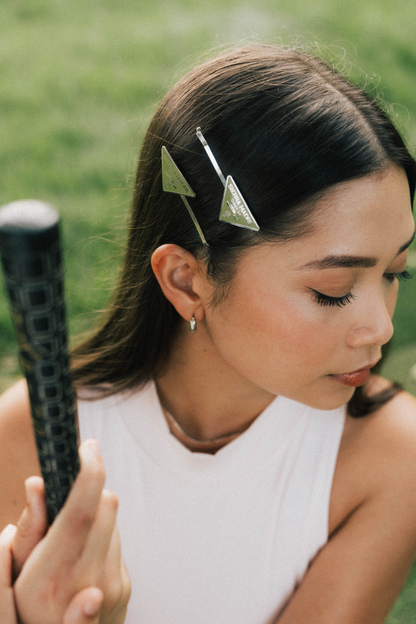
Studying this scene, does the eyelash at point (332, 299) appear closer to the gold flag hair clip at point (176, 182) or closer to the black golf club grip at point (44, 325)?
the gold flag hair clip at point (176, 182)

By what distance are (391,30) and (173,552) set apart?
5.88 metres

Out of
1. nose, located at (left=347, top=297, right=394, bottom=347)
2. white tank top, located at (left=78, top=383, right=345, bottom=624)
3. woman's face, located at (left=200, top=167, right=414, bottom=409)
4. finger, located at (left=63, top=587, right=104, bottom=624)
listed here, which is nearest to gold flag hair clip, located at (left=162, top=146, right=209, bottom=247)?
woman's face, located at (left=200, top=167, right=414, bottom=409)

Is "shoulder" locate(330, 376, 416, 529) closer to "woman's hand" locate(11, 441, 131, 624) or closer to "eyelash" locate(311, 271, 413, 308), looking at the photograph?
"eyelash" locate(311, 271, 413, 308)

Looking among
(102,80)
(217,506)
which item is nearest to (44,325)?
(217,506)

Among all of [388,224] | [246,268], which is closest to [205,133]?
[246,268]

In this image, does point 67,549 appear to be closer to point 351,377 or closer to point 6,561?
point 6,561

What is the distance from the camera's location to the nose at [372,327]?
1351 millimetres

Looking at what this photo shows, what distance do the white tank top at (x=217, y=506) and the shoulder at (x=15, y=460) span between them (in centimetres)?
15

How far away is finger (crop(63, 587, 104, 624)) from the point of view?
0.87 metres

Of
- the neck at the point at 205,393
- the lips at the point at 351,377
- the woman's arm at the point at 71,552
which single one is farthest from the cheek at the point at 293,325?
the woman's arm at the point at 71,552

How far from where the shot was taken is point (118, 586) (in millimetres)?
968

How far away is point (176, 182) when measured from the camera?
145 centimetres

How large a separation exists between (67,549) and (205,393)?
91 centimetres

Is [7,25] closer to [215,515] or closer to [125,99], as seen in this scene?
[125,99]
